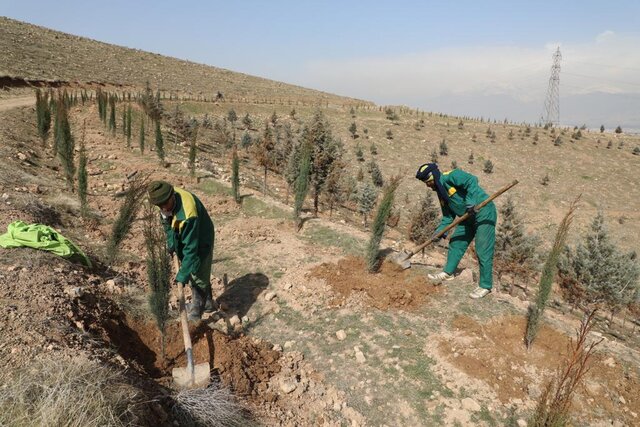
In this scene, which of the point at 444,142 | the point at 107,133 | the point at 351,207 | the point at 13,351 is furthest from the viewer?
the point at 444,142

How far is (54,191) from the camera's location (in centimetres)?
937

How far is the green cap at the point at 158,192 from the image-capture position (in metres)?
4.14

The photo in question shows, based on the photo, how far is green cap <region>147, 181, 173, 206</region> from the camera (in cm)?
414

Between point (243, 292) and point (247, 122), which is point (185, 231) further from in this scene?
point (247, 122)

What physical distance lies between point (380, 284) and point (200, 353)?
321 centimetres

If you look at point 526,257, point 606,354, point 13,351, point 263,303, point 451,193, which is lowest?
point 526,257

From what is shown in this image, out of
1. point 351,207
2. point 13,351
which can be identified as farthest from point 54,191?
point 351,207

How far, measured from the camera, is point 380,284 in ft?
20.9

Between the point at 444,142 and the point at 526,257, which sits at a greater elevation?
the point at 444,142

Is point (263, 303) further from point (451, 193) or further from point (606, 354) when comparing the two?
point (606, 354)

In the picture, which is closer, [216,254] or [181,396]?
[181,396]

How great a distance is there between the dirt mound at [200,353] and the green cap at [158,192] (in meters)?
1.56

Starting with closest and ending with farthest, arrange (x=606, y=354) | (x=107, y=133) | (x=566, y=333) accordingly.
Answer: (x=606, y=354) < (x=566, y=333) < (x=107, y=133)

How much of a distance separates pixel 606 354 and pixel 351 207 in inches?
599
